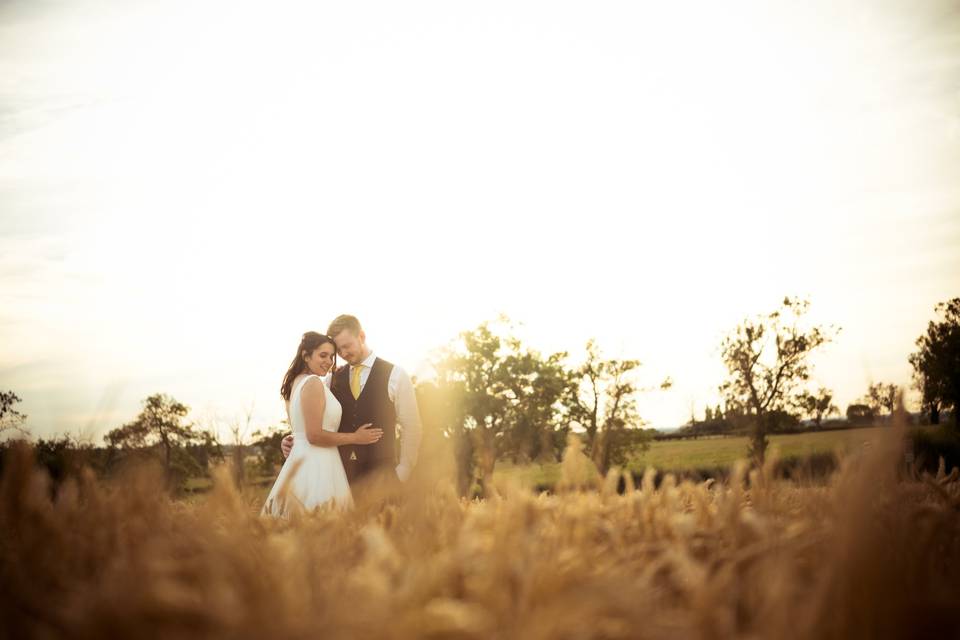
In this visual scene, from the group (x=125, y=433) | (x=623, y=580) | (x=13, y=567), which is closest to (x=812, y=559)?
(x=623, y=580)

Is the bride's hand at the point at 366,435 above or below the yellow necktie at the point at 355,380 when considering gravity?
below

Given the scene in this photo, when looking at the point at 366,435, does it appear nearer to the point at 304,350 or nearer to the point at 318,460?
the point at 318,460

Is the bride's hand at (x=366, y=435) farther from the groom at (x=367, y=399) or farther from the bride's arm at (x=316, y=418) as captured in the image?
the groom at (x=367, y=399)

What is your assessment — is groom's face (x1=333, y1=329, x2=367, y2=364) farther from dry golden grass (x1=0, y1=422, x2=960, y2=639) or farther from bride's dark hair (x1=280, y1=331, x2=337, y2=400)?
dry golden grass (x1=0, y1=422, x2=960, y2=639)

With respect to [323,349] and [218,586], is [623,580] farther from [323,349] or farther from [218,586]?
[323,349]

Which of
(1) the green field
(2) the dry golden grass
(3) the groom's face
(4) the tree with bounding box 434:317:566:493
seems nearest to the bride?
(3) the groom's face

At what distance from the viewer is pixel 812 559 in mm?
1729

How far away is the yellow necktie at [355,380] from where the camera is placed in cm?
921

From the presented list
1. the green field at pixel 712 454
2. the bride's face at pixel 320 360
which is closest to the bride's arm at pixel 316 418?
the bride's face at pixel 320 360

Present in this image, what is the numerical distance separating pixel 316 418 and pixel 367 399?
1246mm

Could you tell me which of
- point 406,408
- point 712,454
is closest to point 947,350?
point 712,454

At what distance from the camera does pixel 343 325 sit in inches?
366

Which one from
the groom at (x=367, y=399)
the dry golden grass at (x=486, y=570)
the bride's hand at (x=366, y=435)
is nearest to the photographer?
the dry golden grass at (x=486, y=570)

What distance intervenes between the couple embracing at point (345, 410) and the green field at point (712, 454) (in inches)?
69.5
